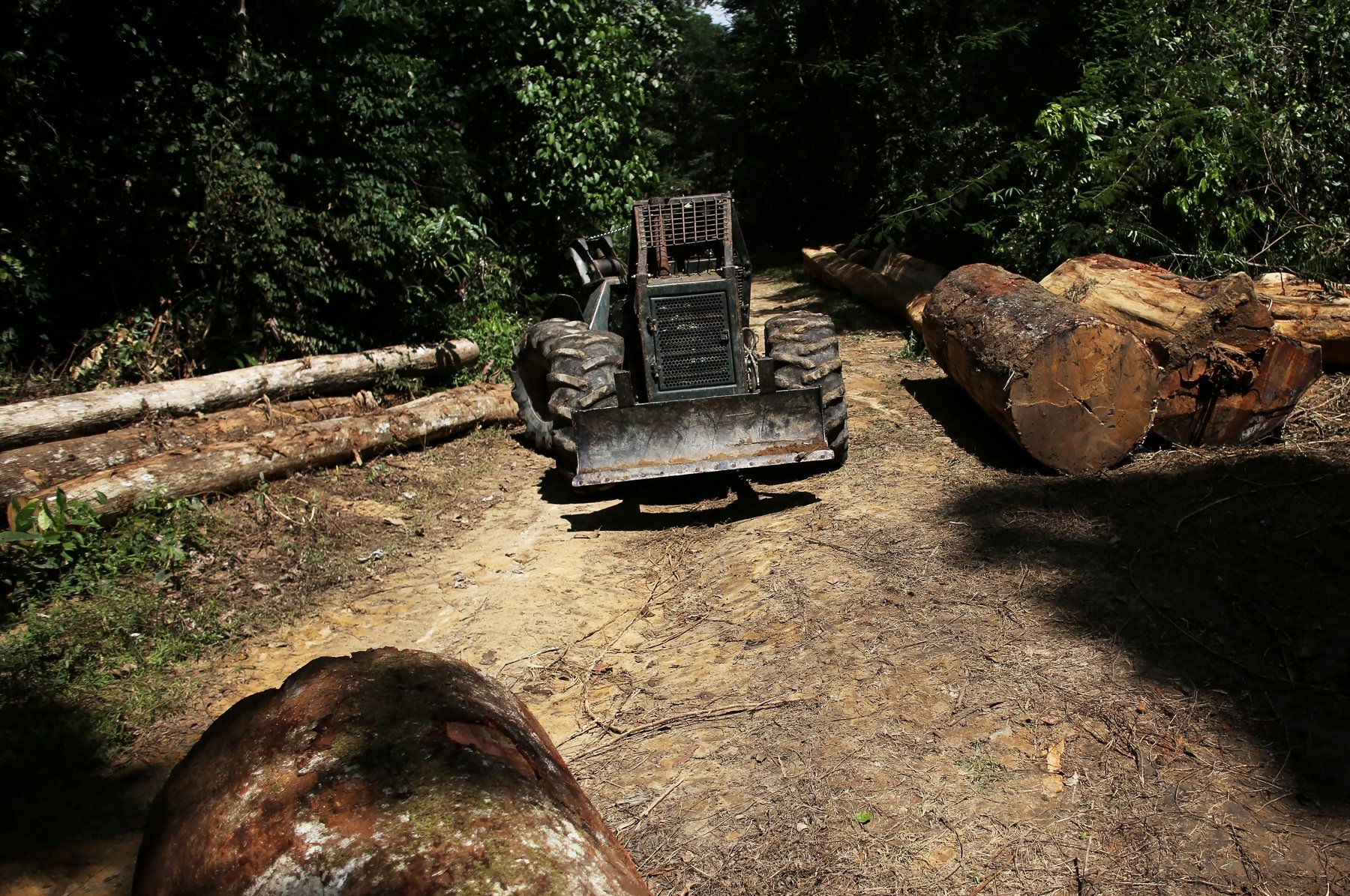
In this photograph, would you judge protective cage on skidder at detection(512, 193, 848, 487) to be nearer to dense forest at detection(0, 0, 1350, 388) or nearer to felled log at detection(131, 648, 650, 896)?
dense forest at detection(0, 0, 1350, 388)

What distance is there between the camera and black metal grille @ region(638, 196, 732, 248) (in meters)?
7.74

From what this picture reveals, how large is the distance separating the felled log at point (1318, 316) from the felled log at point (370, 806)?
23.5 ft

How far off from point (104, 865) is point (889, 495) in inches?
196

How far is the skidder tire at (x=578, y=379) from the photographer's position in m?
7.33

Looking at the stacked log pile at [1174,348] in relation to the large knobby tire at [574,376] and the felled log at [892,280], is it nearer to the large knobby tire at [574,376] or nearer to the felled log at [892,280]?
the large knobby tire at [574,376]

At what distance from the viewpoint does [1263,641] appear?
14.6 feet

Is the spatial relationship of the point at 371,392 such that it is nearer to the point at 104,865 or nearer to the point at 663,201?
the point at 663,201

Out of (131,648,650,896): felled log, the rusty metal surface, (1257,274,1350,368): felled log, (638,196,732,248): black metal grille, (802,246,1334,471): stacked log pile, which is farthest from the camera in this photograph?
(638,196,732,248): black metal grille

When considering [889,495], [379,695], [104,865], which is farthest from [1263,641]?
[104,865]

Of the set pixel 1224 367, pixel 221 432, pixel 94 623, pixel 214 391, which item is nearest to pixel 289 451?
pixel 221 432

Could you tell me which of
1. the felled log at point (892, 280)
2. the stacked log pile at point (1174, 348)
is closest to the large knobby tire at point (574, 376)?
the stacked log pile at point (1174, 348)

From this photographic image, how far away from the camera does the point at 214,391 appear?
26.8 feet

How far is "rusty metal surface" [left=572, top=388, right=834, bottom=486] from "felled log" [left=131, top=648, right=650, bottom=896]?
12.6 feet

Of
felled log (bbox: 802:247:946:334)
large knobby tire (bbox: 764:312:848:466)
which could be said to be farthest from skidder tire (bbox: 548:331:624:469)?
felled log (bbox: 802:247:946:334)
